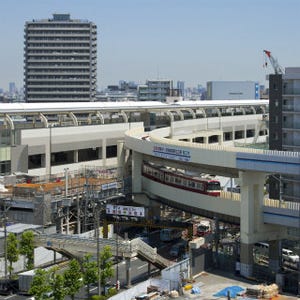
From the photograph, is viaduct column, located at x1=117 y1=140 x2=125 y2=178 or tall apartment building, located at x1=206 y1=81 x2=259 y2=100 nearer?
viaduct column, located at x1=117 y1=140 x2=125 y2=178

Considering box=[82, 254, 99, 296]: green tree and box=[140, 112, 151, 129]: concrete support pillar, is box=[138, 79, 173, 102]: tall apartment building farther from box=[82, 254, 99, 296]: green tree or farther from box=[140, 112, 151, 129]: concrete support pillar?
box=[82, 254, 99, 296]: green tree

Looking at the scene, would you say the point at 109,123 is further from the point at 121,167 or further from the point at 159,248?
the point at 159,248

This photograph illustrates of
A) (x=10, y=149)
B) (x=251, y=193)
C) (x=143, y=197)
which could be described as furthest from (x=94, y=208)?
(x=251, y=193)

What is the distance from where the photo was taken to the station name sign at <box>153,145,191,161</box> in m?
38.4

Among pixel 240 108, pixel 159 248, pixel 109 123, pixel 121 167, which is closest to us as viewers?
pixel 159 248

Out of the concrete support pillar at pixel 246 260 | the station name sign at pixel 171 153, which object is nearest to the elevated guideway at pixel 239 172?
the station name sign at pixel 171 153

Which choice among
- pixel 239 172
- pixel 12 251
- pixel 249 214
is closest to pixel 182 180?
pixel 239 172

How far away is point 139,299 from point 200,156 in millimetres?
10295

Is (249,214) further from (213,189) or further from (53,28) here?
(53,28)

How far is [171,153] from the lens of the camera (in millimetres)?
40031

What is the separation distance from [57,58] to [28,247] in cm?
10944

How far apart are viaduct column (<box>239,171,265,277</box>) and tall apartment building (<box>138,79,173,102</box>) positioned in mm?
149044

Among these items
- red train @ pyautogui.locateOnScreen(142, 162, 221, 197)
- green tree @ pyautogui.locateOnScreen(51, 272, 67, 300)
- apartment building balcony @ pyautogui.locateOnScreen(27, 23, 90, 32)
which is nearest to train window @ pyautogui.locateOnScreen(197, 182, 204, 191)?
red train @ pyautogui.locateOnScreen(142, 162, 221, 197)

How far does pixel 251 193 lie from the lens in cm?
3466
